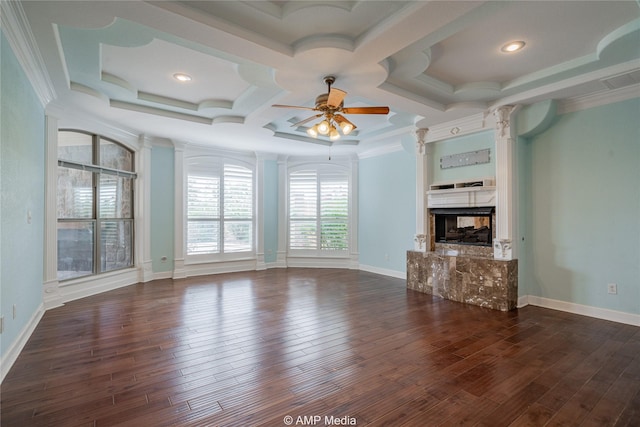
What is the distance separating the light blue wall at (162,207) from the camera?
6199mm

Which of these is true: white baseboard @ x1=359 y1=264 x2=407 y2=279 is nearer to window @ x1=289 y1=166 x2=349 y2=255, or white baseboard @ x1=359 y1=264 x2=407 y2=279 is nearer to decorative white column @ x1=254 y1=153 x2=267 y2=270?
window @ x1=289 y1=166 x2=349 y2=255

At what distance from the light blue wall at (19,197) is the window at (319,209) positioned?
4.81 m

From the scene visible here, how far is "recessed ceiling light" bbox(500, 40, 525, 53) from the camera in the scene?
305 cm

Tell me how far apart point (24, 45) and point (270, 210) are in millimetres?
5246

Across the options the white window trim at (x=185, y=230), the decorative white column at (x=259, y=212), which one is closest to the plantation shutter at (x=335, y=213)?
the decorative white column at (x=259, y=212)

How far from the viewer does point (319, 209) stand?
7.70 meters

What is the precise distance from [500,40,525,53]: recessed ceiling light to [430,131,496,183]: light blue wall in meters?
1.69

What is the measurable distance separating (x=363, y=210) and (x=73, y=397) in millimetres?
6058

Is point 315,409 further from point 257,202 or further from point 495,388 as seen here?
point 257,202

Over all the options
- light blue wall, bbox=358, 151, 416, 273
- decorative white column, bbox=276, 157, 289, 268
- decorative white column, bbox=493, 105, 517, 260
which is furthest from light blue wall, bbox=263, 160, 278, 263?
decorative white column, bbox=493, 105, 517, 260

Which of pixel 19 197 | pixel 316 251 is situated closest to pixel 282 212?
pixel 316 251

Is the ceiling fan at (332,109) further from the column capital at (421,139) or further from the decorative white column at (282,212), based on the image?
the decorative white column at (282,212)

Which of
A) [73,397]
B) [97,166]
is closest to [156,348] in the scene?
[73,397]

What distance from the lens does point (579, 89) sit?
371 cm
